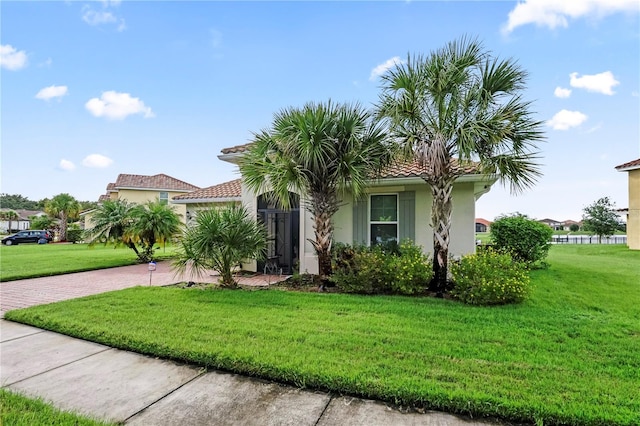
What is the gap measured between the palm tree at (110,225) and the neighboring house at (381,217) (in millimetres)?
7800

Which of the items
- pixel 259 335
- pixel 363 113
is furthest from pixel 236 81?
pixel 259 335

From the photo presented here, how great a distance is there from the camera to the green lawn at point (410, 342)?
365 cm

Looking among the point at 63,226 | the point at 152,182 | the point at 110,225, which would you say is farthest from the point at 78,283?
the point at 63,226

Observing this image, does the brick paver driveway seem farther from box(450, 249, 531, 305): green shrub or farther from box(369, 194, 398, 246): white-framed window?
box(450, 249, 531, 305): green shrub

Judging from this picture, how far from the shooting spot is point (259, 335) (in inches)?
221

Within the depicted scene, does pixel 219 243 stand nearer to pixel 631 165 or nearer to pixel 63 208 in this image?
pixel 631 165

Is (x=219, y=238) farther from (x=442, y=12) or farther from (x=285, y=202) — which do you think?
(x=442, y=12)

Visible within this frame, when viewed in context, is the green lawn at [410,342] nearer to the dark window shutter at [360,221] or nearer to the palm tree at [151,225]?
the dark window shutter at [360,221]

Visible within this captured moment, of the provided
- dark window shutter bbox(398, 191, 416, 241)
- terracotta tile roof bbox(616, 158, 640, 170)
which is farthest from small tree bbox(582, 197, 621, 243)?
dark window shutter bbox(398, 191, 416, 241)

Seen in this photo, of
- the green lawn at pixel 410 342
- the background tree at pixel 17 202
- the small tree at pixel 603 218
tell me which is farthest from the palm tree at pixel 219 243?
the background tree at pixel 17 202

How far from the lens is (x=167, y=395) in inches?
155

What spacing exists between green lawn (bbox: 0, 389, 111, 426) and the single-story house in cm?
834

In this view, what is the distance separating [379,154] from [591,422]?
7.21m

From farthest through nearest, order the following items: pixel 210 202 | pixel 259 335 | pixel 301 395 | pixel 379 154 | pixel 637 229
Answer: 1. pixel 637 229
2. pixel 210 202
3. pixel 379 154
4. pixel 259 335
5. pixel 301 395
